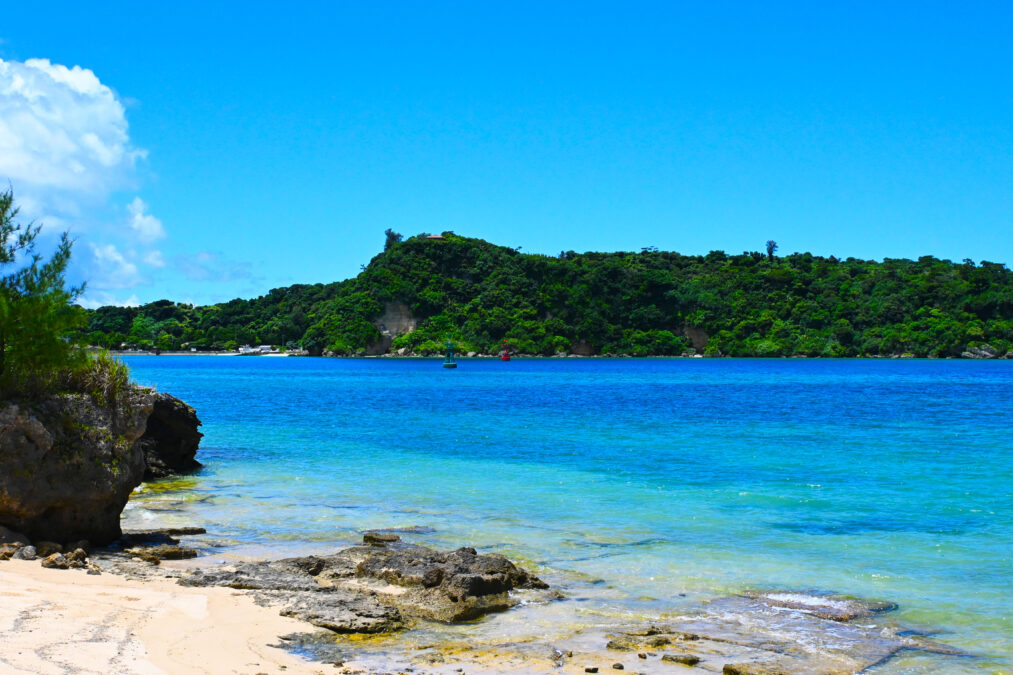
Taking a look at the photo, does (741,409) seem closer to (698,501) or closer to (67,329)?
(698,501)

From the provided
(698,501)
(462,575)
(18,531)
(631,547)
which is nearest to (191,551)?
(18,531)

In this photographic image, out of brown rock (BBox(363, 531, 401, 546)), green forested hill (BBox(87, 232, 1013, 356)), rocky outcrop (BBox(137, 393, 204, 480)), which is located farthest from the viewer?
green forested hill (BBox(87, 232, 1013, 356))

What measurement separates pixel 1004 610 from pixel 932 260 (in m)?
189

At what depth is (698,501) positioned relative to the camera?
56.1ft

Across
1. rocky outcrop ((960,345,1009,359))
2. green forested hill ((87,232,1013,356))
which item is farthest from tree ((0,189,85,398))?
rocky outcrop ((960,345,1009,359))

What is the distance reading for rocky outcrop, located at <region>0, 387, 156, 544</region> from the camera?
1059 centimetres

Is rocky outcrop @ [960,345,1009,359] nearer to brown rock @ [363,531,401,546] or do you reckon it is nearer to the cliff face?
brown rock @ [363,531,401,546]

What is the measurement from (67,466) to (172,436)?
1023 cm

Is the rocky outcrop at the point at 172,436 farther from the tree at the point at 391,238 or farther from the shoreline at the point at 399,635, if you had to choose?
the tree at the point at 391,238

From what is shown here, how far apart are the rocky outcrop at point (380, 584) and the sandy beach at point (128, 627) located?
1.31ft

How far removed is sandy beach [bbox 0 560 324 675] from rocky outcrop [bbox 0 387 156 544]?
1.26 metres

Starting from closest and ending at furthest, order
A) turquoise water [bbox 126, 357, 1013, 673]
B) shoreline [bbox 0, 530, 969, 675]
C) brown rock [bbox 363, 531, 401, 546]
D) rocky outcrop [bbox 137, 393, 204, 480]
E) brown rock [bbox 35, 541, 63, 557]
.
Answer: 1. shoreline [bbox 0, 530, 969, 675]
2. brown rock [bbox 35, 541, 63, 557]
3. turquoise water [bbox 126, 357, 1013, 673]
4. brown rock [bbox 363, 531, 401, 546]
5. rocky outcrop [bbox 137, 393, 204, 480]

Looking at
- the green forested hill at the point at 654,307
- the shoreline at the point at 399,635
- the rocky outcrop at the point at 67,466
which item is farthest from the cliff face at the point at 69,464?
the green forested hill at the point at 654,307

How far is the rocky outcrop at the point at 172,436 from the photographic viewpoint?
67.2ft
